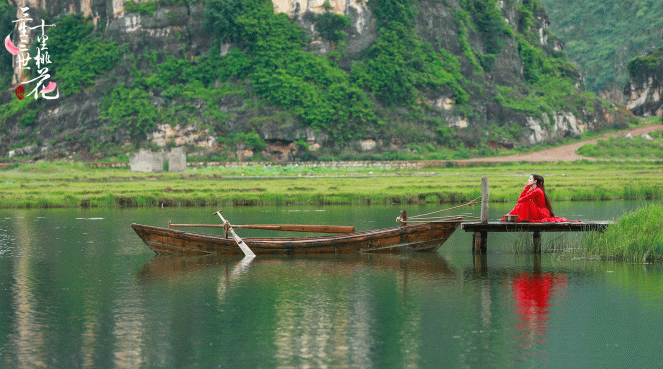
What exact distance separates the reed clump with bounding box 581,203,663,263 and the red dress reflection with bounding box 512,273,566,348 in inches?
121

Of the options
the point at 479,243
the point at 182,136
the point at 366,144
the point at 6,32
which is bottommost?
the point at 479,243

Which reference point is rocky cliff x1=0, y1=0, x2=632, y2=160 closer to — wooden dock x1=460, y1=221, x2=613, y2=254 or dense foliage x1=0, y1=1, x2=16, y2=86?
dense foliage x1=0, y1=1, x2=16, y2=86

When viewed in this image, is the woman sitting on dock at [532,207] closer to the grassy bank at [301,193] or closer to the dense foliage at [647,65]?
the grassy bank at [301,193]

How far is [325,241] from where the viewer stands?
21203mm

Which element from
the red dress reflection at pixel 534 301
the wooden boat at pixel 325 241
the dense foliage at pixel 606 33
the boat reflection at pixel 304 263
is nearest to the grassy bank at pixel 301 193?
the wooden boat at pixel 325 241

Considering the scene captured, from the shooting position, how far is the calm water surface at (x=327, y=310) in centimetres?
1161

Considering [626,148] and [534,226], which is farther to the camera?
[626,148]

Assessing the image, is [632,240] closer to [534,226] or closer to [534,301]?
[534,226]

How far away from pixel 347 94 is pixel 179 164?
98.8 feet

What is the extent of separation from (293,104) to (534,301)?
78.7 meters

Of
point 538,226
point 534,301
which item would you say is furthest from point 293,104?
point 534,301

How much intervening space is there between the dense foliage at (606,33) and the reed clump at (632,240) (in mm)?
137228

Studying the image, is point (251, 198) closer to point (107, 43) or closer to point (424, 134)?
point (424, 134)

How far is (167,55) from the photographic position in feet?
322
